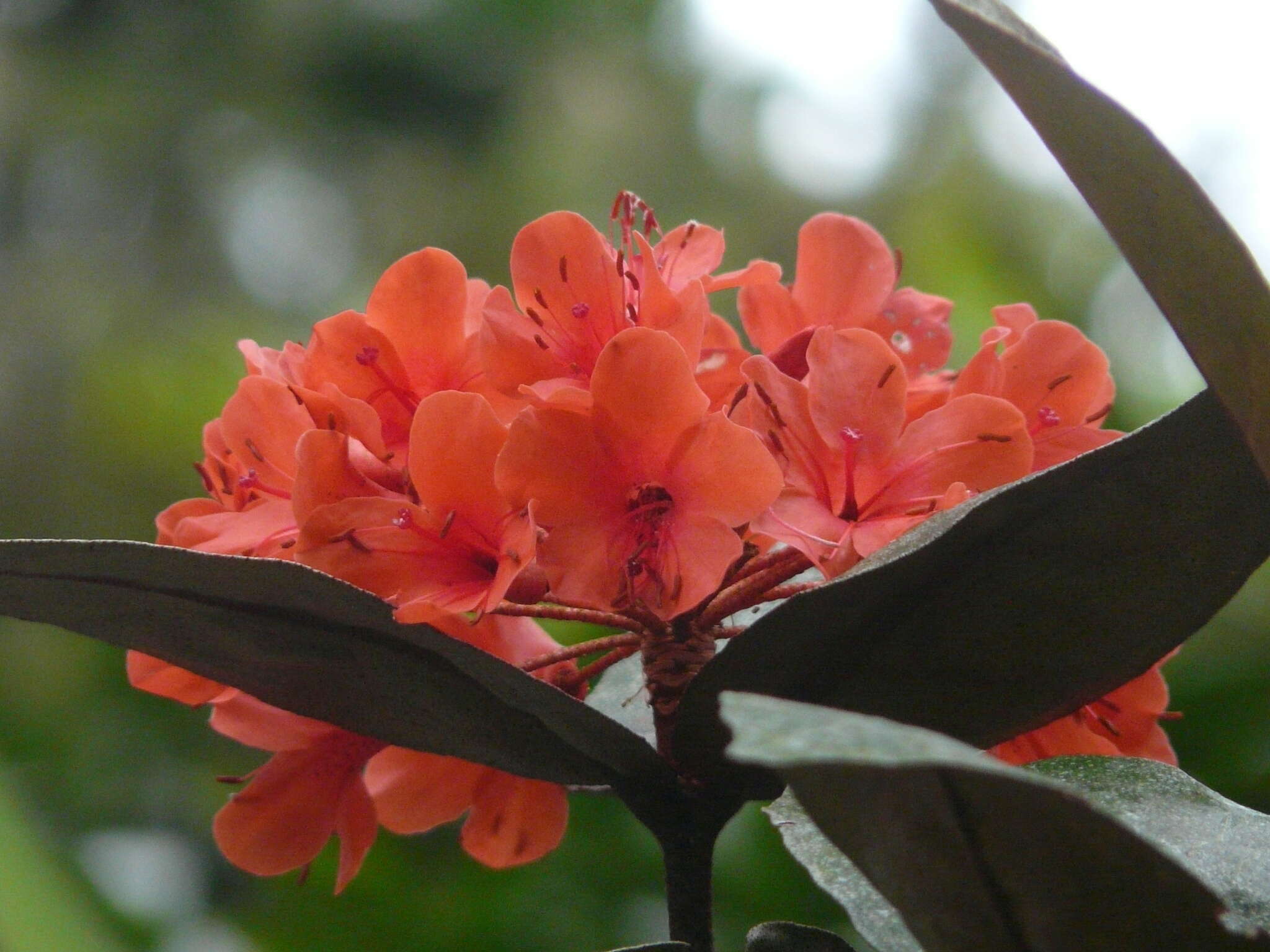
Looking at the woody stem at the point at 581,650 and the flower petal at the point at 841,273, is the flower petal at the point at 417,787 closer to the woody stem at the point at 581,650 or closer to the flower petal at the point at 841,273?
the woody stem at the point at 581,650

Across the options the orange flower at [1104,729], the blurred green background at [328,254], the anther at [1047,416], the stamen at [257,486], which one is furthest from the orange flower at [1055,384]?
the blurred green background at [328,254]

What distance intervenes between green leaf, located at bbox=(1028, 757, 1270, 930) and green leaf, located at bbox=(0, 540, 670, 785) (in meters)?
0.15

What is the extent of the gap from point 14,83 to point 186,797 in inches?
96.4

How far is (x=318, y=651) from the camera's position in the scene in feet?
1.36

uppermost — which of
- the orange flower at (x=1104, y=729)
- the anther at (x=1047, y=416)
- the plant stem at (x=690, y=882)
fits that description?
the anther at (x=1047, y=416)

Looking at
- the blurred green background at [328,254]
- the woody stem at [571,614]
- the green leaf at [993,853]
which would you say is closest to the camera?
the green leaf at [993,853]

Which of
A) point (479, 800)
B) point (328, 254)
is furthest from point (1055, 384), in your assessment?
point (328, 254)

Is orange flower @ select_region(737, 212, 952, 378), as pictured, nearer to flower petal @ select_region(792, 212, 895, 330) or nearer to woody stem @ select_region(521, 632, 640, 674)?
flower petal @ select_region(792, 212, 895, 330)

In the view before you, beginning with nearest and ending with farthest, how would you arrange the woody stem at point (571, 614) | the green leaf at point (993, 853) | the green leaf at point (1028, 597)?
the green leaf at point (993, 853) → the green leaf at point (1028, 597) → the woody stem at point (571, 614)

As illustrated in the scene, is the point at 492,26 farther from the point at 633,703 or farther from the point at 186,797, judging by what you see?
the point at 633,703

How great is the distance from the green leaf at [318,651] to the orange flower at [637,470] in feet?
0.15

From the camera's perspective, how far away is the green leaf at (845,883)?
39 centimetres

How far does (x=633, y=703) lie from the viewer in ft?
2.00

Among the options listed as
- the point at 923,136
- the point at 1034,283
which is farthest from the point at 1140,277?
the point at 923,136
